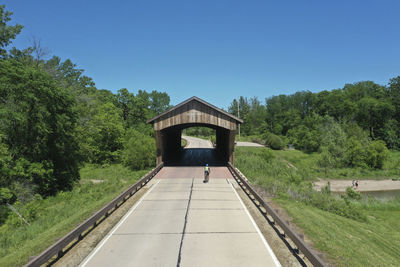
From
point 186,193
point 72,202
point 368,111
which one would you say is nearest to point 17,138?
point 72,202

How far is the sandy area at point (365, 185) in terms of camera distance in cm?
3219

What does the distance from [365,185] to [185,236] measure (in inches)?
1452

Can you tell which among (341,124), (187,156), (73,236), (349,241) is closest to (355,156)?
(341,124)

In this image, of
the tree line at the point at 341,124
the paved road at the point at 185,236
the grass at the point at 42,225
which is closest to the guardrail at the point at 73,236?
the paved road at the point at 185,236

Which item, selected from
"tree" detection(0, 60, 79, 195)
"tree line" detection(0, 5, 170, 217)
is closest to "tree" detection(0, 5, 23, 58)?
"tree line" detection(0, 5, 170, 217)

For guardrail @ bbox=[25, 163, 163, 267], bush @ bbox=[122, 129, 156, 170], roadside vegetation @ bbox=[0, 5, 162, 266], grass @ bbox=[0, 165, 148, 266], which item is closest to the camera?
guardrail @ bbox=[25, 163, 163, 267]

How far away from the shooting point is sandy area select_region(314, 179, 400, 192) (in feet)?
106

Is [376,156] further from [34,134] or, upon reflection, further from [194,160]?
[34,134]

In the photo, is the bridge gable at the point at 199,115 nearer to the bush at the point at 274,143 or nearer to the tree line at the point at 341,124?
the tree line at the point at 341,124

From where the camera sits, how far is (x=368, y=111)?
7369 centimetres

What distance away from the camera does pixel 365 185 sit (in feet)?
111

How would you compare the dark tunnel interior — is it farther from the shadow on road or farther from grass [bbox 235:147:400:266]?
grass [bbox 235:147:400:266]

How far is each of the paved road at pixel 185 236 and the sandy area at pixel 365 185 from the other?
2575cm

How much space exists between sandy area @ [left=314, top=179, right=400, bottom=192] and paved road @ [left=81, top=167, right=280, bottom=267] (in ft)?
84.5
